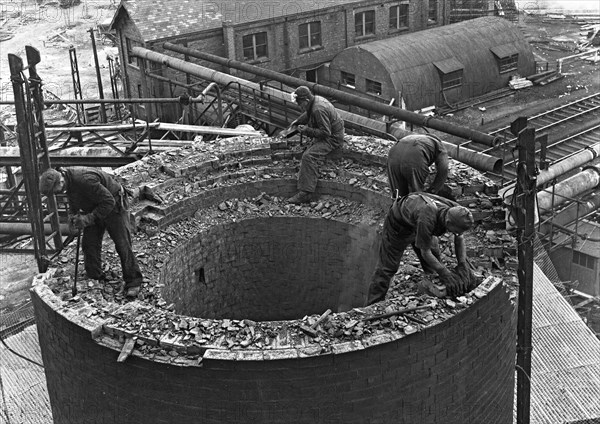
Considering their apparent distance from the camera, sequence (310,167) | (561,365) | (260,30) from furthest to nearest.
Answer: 1. (260,30)
2. (561,365)
3. (310,167)

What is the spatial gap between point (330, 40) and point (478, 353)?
26817mm

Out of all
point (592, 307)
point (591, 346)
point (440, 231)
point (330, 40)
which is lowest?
point (592, 307)

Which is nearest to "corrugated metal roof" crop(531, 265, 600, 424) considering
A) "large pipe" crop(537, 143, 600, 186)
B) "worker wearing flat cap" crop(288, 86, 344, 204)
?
"large pipe" crop(537, 143, 600, 186)

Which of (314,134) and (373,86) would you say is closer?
(314,134)

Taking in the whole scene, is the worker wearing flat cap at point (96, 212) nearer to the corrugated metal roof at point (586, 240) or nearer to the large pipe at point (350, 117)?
the large pipe at point (350, 117)

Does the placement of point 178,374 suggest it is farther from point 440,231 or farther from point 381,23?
point 381,23

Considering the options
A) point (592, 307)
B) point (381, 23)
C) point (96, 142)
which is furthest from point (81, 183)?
point (381, 23)

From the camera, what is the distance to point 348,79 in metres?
35.2

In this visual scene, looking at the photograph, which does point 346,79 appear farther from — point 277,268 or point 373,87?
point 277,268

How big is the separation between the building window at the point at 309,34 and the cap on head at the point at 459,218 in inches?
1017

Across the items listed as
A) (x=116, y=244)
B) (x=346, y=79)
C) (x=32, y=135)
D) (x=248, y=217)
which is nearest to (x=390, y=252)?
(x=248, y=217)

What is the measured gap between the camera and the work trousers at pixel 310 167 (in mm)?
15258

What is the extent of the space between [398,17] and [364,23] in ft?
6.60

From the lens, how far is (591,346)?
1727cm
